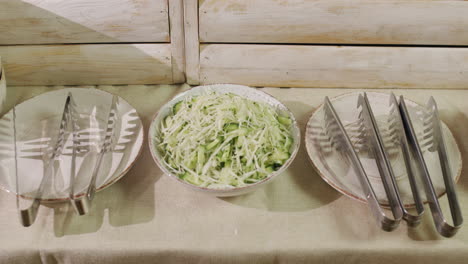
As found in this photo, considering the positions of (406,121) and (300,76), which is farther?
(300,76)

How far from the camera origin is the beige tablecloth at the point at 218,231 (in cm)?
94

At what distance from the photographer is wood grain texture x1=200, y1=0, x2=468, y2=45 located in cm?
119

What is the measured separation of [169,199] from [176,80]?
492 mm

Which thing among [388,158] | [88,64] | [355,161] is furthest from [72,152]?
[388,158]

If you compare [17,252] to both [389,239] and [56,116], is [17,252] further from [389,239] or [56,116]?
[389,239]

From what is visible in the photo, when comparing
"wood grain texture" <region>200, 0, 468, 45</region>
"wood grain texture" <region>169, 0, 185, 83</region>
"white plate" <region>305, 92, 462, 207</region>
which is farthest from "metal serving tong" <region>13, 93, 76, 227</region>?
"white plate" <region>305, 92, 462, 207</region>

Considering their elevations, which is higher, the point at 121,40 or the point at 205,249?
the point at 121,40

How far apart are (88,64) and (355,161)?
909 mm

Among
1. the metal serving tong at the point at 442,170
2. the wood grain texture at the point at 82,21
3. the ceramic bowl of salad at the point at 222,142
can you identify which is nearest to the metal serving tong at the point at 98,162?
the ceramic bowl of salad at the point at 222,142

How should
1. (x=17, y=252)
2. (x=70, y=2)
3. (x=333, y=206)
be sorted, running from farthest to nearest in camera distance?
(x=70, y=2) < (x=333, y=206) < (x=17, y=252)

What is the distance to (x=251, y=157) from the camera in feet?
3.23

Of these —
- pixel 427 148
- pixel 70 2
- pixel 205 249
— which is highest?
pixel 70 2

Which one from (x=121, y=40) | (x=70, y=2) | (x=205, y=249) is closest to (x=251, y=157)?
(x=205, y=249)

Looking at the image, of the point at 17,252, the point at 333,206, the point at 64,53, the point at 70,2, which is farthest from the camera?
the point at 64,53
